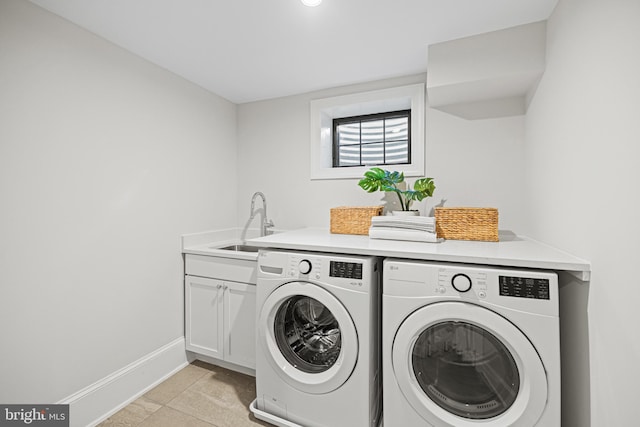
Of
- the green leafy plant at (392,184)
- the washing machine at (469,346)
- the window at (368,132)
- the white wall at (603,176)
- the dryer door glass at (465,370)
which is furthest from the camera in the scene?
the window at (368,132)

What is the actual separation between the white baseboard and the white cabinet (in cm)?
14

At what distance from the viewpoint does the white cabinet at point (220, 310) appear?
1927mm

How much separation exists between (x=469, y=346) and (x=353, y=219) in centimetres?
101

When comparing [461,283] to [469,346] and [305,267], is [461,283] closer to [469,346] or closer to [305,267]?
[469,346]

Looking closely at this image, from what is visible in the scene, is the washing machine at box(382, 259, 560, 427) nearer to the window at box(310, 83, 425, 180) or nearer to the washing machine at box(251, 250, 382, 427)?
the washing machine at box(251, 250, 382, 427)

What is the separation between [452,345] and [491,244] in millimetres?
600

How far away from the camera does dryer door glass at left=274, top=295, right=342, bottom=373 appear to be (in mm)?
1575

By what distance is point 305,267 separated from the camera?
148 centimetres

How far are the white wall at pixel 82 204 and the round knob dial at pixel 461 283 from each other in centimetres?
188

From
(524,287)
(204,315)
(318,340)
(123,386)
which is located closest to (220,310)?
(204,315)

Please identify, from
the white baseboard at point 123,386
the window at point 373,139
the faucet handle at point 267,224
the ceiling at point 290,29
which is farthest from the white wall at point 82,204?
the window at point 373,139

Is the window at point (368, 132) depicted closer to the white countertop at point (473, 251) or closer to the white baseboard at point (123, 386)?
the white countertop at point (473, 251)

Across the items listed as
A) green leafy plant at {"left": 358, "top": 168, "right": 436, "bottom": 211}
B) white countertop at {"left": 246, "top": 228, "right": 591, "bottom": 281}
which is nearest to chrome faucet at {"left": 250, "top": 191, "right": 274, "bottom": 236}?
white countertop at {"left": 246, "top": 228, "right": 591, "bottom": 281}

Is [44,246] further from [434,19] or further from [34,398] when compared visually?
[434,19]
